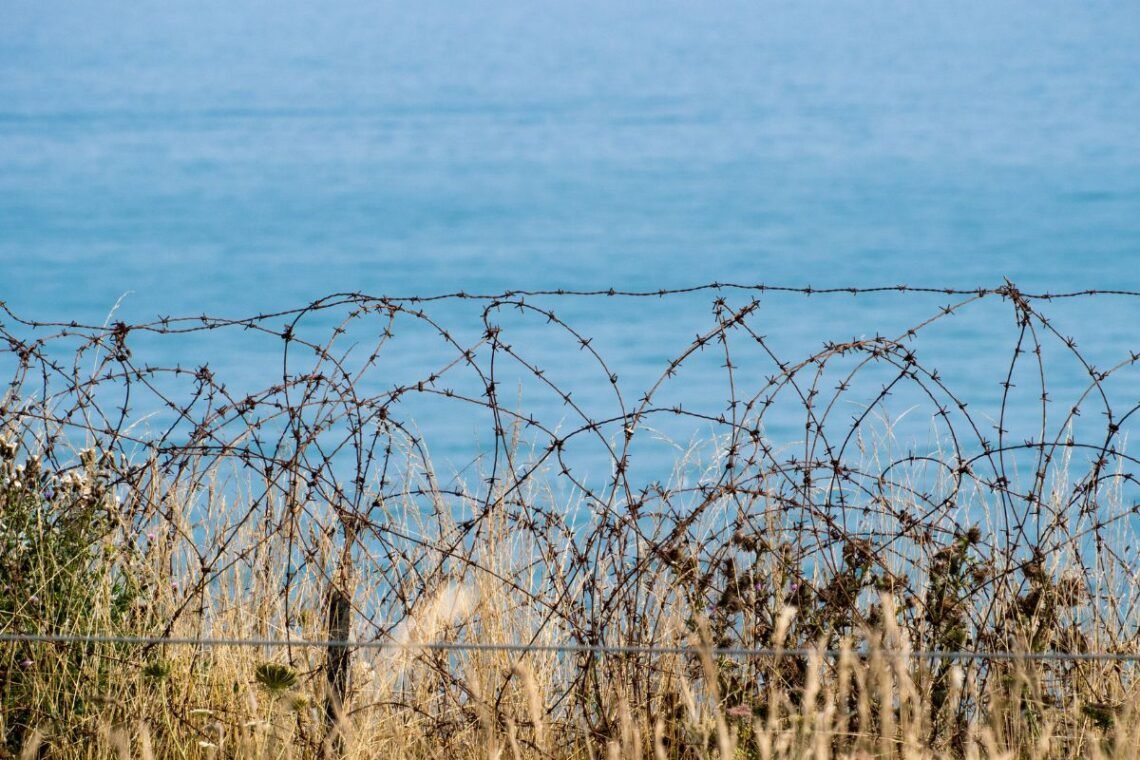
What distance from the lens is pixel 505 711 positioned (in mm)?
4320

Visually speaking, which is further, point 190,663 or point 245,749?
point 190,663

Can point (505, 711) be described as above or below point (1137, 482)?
below

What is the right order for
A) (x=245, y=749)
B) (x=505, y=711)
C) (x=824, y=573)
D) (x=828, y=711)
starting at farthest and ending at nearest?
(x=824, y=573)
(x=505, y=711)
(x=245, y=749)
(x=828, y=711)

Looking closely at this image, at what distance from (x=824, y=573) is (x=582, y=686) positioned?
95cm

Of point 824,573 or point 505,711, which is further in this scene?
point 824,573

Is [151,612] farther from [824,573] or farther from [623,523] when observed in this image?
[824,573]

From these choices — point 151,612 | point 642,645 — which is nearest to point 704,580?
point 642,645

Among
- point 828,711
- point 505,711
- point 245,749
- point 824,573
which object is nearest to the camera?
point 828,711

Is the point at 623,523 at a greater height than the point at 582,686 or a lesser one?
greater

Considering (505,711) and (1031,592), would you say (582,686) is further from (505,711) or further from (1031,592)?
(1031,592)

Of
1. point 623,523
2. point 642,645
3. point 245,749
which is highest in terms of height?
point 623,523

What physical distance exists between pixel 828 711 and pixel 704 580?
1448 millimetres

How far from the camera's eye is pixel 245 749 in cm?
405

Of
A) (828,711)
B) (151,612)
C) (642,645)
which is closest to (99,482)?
(151,612)
